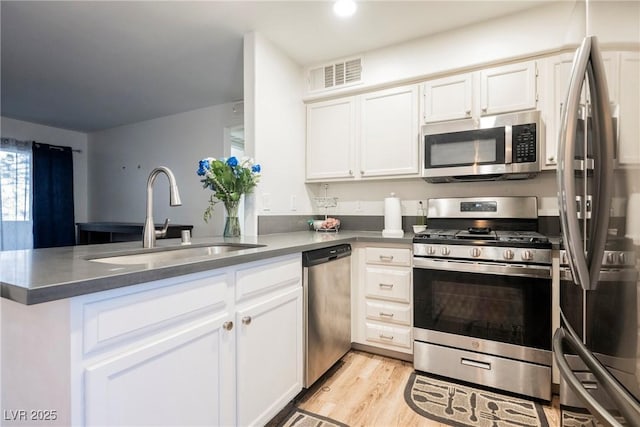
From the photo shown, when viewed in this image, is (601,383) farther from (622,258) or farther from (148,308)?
(148,308)

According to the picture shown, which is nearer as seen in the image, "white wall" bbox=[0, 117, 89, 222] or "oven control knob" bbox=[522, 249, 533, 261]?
"oven control knob" bbox=[522, 249, 533, 261]

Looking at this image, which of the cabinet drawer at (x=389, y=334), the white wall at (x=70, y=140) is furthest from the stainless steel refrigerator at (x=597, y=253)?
A: the white wall at (x=70, y=140)

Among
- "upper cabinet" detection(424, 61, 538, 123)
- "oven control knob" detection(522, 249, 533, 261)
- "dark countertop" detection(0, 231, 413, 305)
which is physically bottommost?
"oven control knob" detection(522, 249, 533, 261)

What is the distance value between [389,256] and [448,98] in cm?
126

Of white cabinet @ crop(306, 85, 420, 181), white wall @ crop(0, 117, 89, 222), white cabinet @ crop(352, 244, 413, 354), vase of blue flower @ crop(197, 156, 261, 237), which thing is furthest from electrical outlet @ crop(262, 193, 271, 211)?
white wall @ crop(0, 117, 89, 222)

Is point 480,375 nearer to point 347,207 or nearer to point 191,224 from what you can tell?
point 347,207

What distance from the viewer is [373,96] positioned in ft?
8.54

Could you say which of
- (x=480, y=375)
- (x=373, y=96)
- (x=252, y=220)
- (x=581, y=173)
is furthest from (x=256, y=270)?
(x=373, y=96)

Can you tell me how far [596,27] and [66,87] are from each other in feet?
14.1

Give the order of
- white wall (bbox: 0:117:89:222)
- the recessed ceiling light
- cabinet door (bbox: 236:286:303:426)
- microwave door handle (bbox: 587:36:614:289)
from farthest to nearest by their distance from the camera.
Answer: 1. white wall (bbox: 0:117:89:222)
2. the recessed ceiling light
3. cabinet door (bbox: 236:286:303:426)
4. microwave door handle (bbox: 587:36:614:289)

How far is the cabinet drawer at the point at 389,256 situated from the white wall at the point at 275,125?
0.82 m

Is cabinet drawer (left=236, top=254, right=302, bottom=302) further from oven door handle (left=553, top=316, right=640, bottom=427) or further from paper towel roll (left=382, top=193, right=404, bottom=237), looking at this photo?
oven door handle (left=553, top=316, right=640, bottom=427)

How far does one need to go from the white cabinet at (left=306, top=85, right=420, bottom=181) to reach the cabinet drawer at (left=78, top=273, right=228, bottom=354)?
5.67 ft

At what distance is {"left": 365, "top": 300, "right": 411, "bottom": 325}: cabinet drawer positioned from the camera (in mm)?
2166
